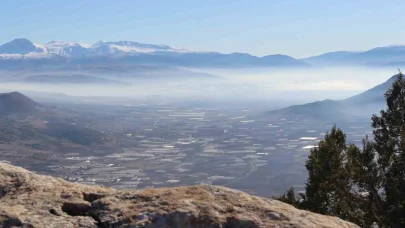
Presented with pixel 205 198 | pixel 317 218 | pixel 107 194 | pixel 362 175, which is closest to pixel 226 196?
pixel 205 198

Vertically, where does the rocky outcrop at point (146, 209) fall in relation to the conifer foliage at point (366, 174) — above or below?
above

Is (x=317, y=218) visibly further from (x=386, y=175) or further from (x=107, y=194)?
(x=386, y=175)

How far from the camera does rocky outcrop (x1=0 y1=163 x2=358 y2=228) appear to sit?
10.5 meters

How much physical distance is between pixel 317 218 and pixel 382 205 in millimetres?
20620

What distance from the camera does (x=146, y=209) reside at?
10914 millimetres

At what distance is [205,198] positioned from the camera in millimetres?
11406

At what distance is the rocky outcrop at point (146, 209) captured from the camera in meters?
10.5

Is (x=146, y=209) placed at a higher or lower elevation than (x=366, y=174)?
higher

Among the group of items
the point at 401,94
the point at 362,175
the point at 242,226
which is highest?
the point at 401,94

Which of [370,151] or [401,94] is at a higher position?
[401,94]

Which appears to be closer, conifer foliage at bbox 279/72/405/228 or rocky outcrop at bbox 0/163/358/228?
rocky outcrop at bbox 0/163/358/228

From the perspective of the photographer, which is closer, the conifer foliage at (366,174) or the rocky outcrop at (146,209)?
the rocky outcrop at (146,209)

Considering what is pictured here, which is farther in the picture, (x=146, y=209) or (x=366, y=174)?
(x=366, y=174)

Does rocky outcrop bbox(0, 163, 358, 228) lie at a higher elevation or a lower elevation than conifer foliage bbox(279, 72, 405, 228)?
higher
